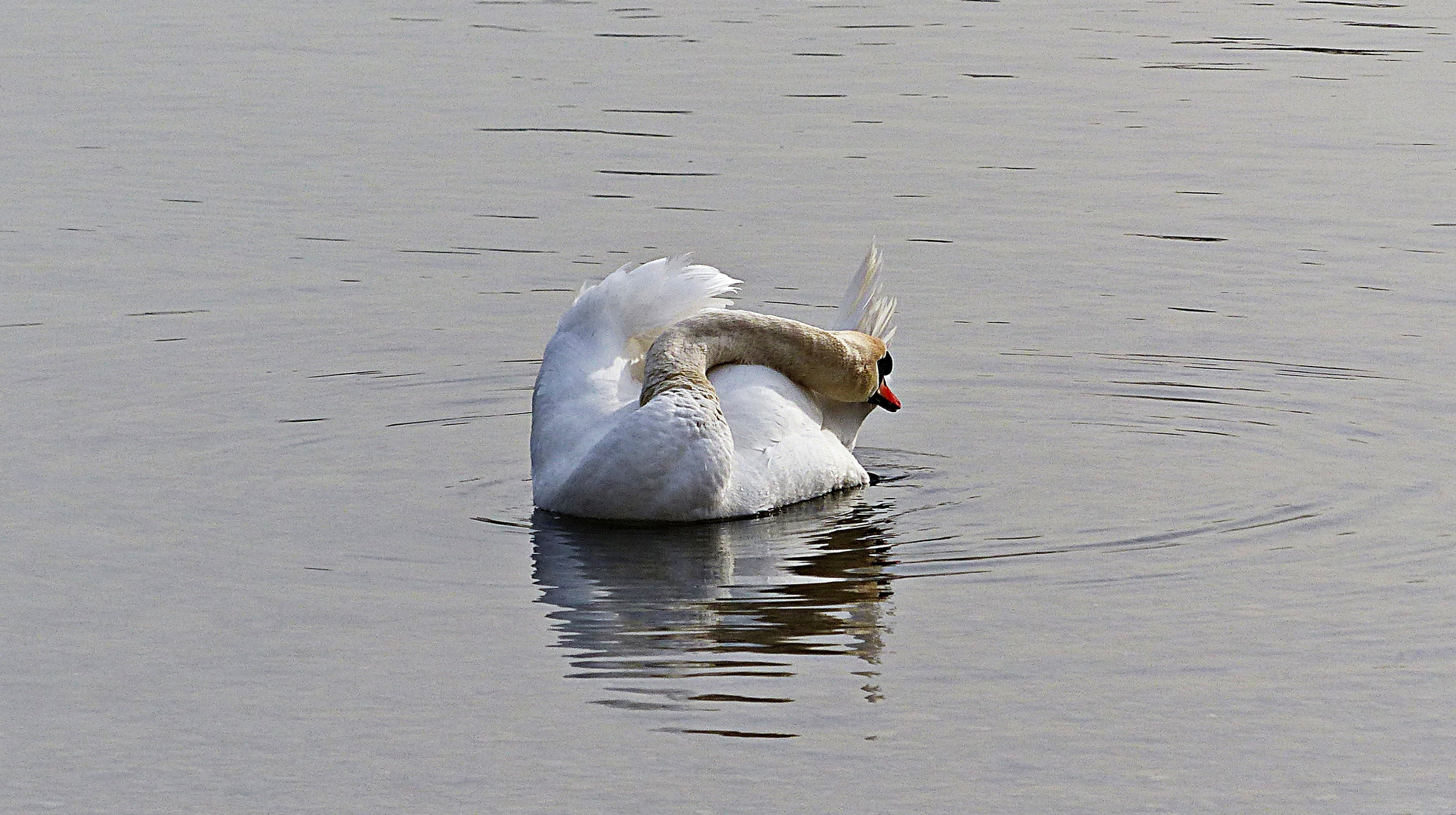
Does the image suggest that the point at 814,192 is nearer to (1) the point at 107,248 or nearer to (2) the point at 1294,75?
(1) the point at 107,248

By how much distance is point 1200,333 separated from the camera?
1205 cm

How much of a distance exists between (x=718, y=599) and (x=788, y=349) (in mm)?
2465

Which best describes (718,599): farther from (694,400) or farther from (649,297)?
(649,297)

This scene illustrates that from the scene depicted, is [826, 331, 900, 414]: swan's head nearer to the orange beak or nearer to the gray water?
the orange beak

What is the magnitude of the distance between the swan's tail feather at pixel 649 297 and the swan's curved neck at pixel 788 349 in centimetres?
17

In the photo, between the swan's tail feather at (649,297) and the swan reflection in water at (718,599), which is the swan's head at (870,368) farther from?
the swan reflection in water at (718,599)

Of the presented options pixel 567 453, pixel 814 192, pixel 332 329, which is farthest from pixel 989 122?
pixel 567 453

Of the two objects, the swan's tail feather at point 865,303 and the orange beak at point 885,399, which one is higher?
the swan's tail feather at point 865,303

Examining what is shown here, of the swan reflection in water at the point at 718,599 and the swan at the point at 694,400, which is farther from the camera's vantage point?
the swan at the point at 694,400

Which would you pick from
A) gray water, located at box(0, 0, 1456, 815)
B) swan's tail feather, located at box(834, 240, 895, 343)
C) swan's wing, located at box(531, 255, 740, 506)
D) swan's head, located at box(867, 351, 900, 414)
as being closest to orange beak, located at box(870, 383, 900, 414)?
swan's head, located at box(867, 351, 900, 414)

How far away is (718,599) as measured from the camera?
25.6 ft

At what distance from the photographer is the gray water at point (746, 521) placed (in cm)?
621

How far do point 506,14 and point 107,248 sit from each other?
10.2m

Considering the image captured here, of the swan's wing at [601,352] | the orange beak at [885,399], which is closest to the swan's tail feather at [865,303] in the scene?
the orange beak at [885,399]
